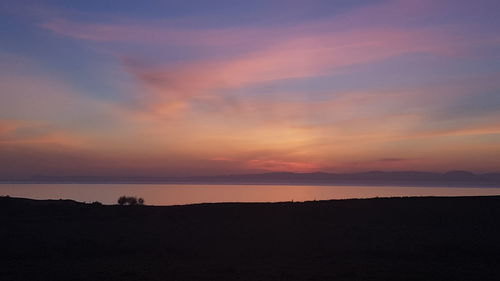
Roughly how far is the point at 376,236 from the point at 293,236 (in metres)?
4.18

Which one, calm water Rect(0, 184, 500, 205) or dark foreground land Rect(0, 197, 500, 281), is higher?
calm water Rect(0, 184, 500, 205)

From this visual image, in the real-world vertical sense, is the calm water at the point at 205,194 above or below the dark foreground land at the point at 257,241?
above

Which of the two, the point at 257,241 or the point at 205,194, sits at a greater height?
the point at 205,194

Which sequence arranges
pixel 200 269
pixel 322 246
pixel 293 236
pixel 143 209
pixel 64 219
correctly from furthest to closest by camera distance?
pixel 143 209 < pixel 64 219 < pixel 293 236 < pixel 322 246 < pixel 200 269

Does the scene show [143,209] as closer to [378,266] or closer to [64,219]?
[64,219]

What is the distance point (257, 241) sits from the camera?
26578 millimetres

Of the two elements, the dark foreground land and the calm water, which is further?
the calm water

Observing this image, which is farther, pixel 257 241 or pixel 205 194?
pixel 205 194

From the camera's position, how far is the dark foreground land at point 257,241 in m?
19.8

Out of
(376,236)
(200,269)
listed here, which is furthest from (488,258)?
(200,269)

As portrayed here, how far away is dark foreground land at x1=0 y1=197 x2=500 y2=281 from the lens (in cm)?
1983

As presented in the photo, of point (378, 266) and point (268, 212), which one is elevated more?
point (268, 212)

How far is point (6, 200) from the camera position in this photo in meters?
36.0

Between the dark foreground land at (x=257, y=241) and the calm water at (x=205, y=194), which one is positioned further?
the calm water at (x=205, y=194)
